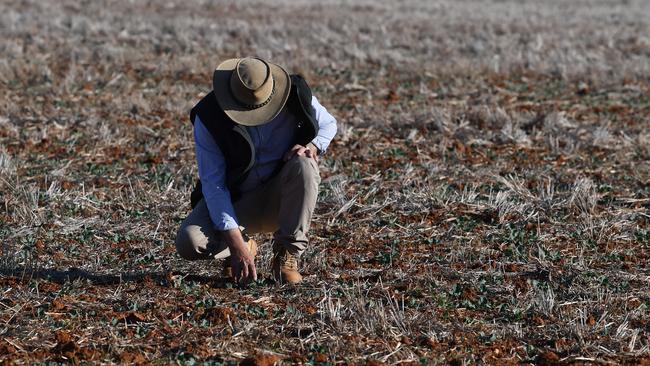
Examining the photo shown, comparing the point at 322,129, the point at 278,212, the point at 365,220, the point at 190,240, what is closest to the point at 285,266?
the point at 278,212

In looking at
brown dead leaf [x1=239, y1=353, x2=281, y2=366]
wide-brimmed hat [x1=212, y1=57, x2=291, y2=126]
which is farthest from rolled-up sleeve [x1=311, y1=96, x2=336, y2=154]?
brown dead leaf [x1=239, y1=353, x2=281, y2=366]

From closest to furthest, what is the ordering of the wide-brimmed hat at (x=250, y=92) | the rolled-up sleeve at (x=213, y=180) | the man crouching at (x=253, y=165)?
the wide-brimmed hat at (x=250, y=92)
the man crouching at (x=253, y=165)
the rolled-up sleeve at (x=213, y=180)

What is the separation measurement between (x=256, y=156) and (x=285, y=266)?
2.15ft

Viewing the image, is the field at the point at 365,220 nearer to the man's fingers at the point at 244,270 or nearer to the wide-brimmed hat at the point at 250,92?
the man's fingers at the point at 244,270

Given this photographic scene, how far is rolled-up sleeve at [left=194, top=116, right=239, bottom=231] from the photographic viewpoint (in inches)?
205

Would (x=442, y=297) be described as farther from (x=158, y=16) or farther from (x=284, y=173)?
(x=158, y=16)

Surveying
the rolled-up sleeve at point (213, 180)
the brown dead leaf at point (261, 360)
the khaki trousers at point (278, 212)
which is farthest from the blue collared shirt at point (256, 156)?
the brown dead leaf at point (261, 360)

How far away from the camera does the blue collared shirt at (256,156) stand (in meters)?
5.23

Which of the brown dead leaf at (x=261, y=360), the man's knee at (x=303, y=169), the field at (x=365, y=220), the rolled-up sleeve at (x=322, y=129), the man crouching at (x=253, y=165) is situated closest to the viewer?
→ the brown dead leaf at (x=261, y=360)

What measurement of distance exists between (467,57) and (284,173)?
11.8 meters

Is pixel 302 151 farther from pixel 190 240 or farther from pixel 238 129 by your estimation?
pixel 190 240

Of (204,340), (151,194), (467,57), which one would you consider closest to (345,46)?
(467,57)

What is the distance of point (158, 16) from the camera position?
22.4m

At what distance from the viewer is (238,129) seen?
513 cm
